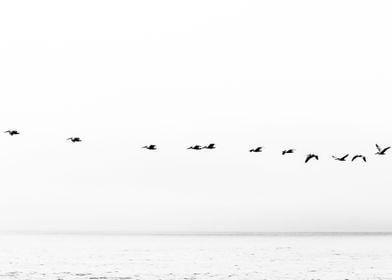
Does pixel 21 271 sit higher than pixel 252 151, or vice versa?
pixel 252 151

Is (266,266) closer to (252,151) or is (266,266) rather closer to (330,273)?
(330,273)

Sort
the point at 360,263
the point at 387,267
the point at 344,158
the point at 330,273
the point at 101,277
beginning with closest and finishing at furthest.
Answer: the point at 344,158
the point at 101,277
the point at 330,273
the point at 387,267
the point at 360,263

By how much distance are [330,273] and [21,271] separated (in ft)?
103

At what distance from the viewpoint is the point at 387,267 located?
86.0 m

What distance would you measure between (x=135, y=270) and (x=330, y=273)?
2035cm

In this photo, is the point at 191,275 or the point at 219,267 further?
the point at 219,267

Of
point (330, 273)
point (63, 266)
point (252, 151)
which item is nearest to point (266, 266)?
point (330, 273)

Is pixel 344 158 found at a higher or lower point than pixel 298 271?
higher

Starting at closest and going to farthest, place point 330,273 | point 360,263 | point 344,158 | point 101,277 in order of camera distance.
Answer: point 344,158
point 101,277
point 330,273
point 360,263

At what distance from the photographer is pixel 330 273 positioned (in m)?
77.1

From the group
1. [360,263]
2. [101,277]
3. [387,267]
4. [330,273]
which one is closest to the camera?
[101,277]

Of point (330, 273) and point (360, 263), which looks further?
point (360, 263)

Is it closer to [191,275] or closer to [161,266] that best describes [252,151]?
[191,275]

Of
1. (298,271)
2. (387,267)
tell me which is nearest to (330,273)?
(298,271)
